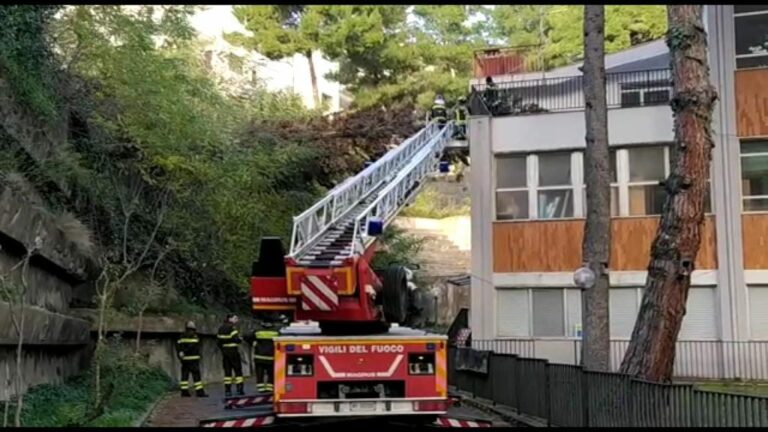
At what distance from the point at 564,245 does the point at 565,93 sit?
15.6ft

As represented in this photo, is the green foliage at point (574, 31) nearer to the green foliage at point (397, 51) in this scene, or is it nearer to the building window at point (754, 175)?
the green foliage at point (397, 51)

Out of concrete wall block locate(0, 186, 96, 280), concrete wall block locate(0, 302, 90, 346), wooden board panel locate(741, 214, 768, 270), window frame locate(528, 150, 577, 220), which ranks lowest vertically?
concrete wall block locate(0, 302, 90, 346)

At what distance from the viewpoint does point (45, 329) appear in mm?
14516

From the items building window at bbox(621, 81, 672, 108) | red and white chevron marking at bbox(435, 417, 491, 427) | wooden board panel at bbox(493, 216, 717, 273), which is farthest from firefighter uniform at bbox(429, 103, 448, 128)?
red and white chevron marking at bbox(435, 417, 491, 427)

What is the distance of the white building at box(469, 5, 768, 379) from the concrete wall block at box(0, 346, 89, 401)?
10830 millimetres

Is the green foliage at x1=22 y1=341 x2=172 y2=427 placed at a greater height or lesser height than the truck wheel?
lesser

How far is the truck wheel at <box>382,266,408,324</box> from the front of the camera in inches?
496

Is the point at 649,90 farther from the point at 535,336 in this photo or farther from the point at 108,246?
the point at 108,246

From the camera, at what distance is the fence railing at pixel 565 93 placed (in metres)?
24.1

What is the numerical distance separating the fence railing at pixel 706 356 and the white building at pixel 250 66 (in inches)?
564

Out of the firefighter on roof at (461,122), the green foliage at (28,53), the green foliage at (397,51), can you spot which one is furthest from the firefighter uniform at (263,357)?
the green foliage at (397,51)

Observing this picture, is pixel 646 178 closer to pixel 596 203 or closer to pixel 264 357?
pixel 596 203

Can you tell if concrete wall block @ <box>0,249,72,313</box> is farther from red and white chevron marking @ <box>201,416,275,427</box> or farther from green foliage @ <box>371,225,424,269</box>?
green foliage @ <box>371,225,424,269</box>

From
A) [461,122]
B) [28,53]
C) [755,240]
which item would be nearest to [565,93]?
[461,122]
